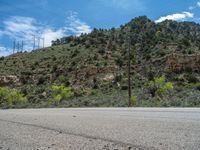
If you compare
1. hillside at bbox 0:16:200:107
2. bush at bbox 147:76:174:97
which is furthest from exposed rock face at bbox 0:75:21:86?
bush at bbox 147:76:174:97

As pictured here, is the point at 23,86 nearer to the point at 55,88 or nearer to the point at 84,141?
the point at 55,88

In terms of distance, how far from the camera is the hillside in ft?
192

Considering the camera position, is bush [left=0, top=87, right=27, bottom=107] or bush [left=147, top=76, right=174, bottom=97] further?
bush [left=0, top=87, right=27, bottom=107]

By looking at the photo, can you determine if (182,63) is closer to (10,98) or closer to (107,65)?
(107,65)

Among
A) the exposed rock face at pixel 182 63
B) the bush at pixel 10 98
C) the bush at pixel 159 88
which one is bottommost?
the bush at pixel 10 98

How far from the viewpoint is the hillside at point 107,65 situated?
58.4 meters

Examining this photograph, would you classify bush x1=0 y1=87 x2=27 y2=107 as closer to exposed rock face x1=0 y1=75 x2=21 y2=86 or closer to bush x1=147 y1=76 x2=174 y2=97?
bush x1=147 y1=76 x2=174 y2=97

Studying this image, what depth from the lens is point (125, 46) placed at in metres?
75.7

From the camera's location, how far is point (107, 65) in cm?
6631

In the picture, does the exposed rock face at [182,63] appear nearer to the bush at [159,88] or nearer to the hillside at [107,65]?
the hillside at [107,65]

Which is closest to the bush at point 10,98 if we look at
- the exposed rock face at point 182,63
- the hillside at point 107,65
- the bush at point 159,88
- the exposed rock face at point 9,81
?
the hillside at point 107,65

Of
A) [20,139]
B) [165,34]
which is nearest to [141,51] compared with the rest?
[165,34]

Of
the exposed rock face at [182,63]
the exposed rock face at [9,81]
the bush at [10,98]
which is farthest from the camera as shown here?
the exposed rock face at [9,81]

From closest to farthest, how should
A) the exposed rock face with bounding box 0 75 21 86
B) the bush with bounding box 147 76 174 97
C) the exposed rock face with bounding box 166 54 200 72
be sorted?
1. the bush with bounding box 147 76 174 97
2. the exposed rock face with bounding box 166 54 200 72
3. the exposed rock face with bounding box 0 75 21 86
